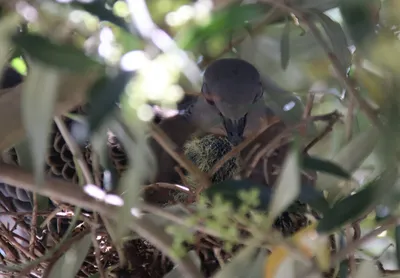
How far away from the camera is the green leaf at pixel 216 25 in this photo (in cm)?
31

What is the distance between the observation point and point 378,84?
0.43 metres

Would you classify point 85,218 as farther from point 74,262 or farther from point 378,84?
point 378,84

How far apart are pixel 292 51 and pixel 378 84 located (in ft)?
0.58

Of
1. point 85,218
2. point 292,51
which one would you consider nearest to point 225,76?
point 292,51

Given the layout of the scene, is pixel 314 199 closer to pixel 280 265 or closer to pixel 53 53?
pixel 280 265

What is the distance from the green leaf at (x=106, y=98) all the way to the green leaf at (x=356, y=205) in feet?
0.52

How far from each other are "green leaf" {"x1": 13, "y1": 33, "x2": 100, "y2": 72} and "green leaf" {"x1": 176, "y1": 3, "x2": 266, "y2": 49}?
5 centimetres

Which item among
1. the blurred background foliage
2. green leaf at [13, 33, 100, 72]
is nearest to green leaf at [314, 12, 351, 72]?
the blurred background foliage

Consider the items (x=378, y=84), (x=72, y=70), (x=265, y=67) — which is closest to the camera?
(x=72, y=70)

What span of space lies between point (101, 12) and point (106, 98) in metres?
0.09

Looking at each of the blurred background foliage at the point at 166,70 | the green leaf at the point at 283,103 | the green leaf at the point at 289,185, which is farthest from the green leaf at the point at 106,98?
the green leaf at the point at 283,103

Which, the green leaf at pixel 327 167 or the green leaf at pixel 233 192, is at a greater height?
the green leaf at pixel 327 167

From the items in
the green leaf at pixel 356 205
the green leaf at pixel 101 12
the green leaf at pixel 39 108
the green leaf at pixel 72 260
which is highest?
the green leaf at pixel 101 12

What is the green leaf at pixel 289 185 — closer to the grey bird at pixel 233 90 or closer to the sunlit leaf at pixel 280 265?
the sunlit leaf at pixel 280 265
